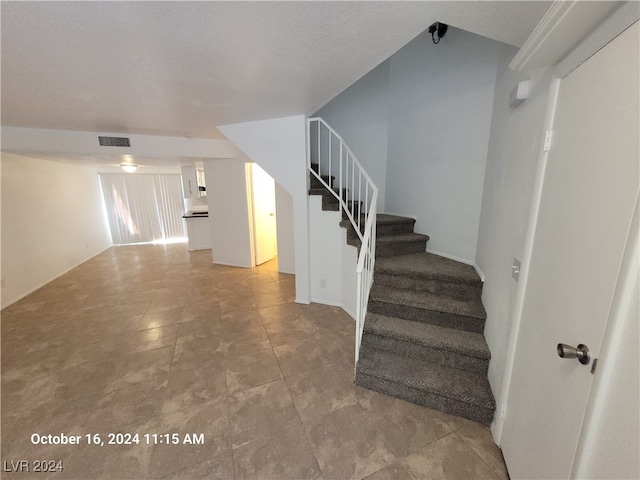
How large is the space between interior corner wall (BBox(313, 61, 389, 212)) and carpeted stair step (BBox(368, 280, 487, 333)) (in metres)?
1.90

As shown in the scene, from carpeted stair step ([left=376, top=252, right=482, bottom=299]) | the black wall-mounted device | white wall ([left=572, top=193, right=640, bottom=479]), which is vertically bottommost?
carpeted stair step ([left=376, top=252, right=482, bottom=299])

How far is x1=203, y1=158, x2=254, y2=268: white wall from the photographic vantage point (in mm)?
4668

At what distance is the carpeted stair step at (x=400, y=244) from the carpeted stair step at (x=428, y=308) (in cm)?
55

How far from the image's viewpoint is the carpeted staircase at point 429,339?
177 cm

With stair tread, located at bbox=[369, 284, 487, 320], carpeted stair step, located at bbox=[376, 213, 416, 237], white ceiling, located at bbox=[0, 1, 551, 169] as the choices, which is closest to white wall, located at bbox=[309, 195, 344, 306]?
carpeted stair step, located at bbox=[376, 213, 416, 237]

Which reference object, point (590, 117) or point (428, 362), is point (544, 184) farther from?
point (428, 362)

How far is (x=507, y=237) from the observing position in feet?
5.39

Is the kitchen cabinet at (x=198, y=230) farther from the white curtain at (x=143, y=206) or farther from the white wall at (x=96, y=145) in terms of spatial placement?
the white wall at (x=96, y=145)

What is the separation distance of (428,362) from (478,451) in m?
0.56

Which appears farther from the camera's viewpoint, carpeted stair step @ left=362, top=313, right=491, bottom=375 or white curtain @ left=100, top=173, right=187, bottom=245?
white curtain @ left=100, top=173, right=187, bottom=245

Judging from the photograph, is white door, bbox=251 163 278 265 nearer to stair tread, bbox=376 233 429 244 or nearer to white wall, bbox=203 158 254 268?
white wall, bbox=203 158 254 268

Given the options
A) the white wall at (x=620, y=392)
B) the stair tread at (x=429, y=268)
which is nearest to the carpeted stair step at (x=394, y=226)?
the stair tread at (x=429, y=268)

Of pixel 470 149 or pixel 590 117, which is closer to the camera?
pixel 590 117

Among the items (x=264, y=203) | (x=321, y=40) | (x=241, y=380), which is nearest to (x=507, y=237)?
(x=321, y=40)
